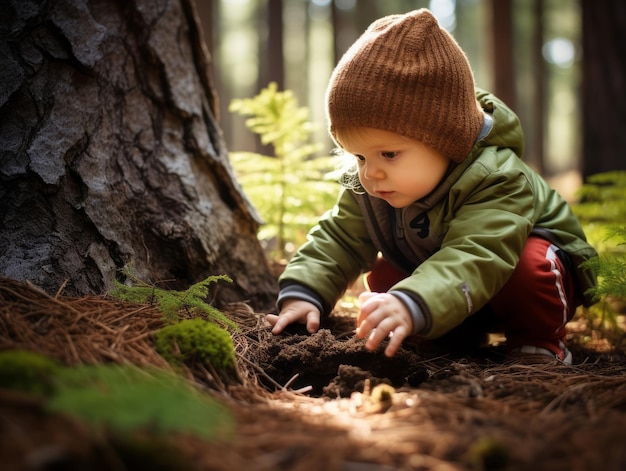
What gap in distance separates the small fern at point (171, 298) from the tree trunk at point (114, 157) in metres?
0.20

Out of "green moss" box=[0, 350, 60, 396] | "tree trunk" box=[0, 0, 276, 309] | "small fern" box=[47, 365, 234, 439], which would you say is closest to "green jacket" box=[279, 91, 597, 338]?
"tree trunk" box=[0, 0, 276, 309]

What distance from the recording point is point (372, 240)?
334cm

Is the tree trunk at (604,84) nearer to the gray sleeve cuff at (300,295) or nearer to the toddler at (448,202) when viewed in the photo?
the toddler at (448,202)

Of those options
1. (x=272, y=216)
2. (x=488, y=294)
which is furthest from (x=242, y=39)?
(x=488, y=294)

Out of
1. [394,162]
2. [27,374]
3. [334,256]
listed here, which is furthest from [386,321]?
[27,374]

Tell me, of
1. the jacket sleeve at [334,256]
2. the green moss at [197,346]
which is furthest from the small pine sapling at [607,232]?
the green moss at [197,346]

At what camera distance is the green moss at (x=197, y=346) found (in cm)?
209

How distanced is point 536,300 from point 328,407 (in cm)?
139

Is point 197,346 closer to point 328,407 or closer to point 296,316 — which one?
point 328,407

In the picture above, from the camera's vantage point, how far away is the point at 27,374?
1.42 m

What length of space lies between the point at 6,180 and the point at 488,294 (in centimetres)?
245

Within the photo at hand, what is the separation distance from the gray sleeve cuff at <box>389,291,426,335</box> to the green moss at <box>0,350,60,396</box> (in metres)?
1.41

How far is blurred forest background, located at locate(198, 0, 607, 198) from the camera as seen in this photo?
800 inches

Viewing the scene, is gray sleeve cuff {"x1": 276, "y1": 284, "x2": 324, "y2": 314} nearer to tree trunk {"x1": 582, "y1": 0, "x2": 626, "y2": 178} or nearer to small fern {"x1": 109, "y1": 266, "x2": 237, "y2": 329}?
small fern {"x1": 109, "y1": 266, "x2": 237, "y2": 329}
